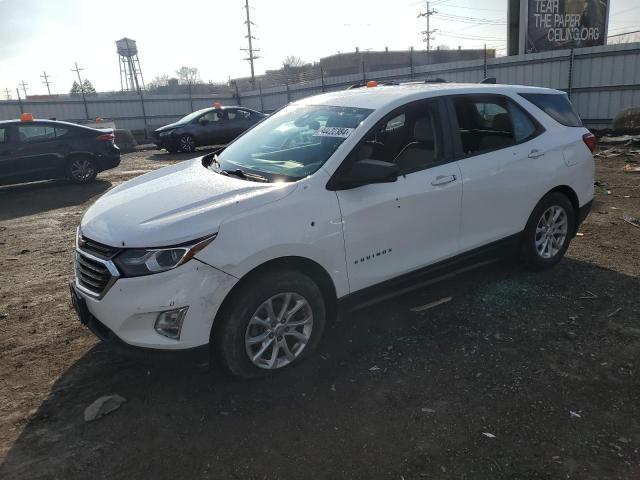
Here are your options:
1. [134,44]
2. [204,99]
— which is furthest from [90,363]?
[134,44]

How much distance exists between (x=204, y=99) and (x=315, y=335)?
26.2 metres

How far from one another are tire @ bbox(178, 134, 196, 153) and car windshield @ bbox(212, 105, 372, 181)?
43.6 feet

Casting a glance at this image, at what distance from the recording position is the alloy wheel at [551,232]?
471cm

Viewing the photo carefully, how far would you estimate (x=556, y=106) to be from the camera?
16.0 ft

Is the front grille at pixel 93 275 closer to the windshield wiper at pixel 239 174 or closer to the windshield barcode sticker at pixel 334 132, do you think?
the windshield wiper at pixel 239 174

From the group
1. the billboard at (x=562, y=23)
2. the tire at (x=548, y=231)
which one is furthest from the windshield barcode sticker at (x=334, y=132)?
the billboard at (x=562, y=23)

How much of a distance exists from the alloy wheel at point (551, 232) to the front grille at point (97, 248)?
369cm

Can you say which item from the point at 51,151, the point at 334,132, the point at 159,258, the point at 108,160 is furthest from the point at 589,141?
the point at 51,151

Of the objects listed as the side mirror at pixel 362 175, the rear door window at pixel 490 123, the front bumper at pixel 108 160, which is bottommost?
the front bumper at pixel 108 160

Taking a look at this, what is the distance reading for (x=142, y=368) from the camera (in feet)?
11.4

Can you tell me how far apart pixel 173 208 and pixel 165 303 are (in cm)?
64

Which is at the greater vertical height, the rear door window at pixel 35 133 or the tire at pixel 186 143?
the rear door window at pixel 35 133

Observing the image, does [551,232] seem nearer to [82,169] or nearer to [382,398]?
[382,398]

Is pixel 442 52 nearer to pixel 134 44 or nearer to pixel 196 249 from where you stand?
pixel 134 44
